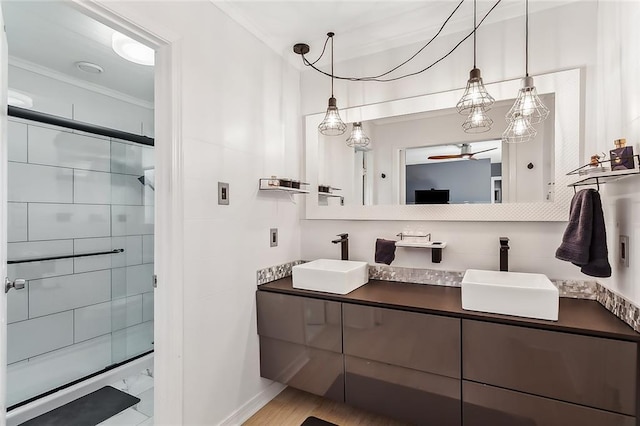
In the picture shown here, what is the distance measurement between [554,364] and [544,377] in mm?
72

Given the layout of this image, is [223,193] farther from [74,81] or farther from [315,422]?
[74,81]

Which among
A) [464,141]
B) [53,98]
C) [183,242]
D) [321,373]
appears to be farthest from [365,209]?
[53,98]

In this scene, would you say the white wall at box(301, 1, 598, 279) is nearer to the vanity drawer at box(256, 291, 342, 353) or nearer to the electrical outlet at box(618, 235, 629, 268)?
the electrical outlet at box(618, 235, 629, 268)

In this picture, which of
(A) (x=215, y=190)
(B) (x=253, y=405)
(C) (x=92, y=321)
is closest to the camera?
(A) (x=215, y=190)

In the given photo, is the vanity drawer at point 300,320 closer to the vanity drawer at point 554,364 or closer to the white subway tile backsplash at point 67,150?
the vanity drawer at point 554,364

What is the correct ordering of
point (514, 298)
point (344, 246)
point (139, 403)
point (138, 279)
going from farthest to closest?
point (138, 279) < point (344, 246) < point (139, 403) < point (514, 298)

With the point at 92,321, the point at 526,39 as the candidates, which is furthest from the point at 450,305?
the point at 92,321

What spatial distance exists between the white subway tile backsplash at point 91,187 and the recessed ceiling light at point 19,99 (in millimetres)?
530

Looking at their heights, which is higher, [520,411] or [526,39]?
[526,39]

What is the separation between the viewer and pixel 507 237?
188 centimetres

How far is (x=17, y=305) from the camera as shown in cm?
222

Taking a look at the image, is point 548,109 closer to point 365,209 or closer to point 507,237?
point 507,237

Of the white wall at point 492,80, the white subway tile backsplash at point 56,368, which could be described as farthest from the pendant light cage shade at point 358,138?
the white subway tile backsplash at point 56,368

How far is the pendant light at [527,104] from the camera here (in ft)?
5.15
